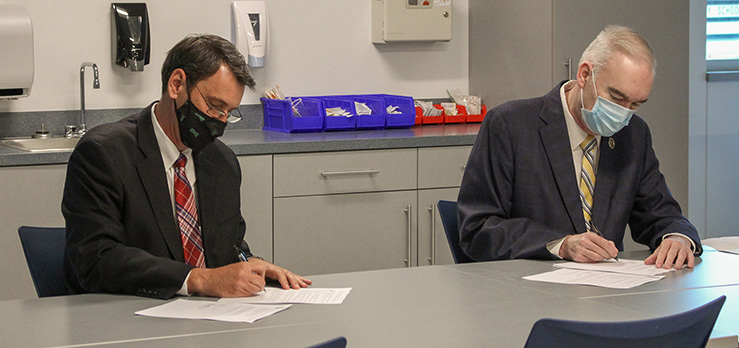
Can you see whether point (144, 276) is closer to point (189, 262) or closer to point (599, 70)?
point (189, 262)

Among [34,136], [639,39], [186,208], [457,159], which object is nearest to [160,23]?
[34,136]

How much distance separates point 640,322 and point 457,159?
2.65m

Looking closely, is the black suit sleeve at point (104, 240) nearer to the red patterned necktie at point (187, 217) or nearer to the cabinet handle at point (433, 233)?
the red patterned necktie at point (187, 217)

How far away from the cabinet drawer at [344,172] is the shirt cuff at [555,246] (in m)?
1.56

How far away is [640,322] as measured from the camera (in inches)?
52.4

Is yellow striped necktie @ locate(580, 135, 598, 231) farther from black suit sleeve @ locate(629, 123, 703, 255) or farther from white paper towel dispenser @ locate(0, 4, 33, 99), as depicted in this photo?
white paper towel dispenser @ locate(0, 4, 33, 99)

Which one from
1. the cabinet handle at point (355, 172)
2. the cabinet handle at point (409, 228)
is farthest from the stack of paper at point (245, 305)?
the cabinet handle at point (409, 228)

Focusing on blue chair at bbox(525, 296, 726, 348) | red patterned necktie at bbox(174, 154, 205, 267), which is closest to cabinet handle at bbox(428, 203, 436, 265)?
red patterned necktie at bbox(174, 154, 205, 267)

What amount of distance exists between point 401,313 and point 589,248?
706 mm

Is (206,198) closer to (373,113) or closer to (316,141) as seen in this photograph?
(316,141)

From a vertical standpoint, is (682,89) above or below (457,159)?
above

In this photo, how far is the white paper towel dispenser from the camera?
11.1 feet

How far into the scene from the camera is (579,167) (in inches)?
101

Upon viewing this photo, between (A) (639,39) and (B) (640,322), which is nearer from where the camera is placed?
(B) (640,322)
